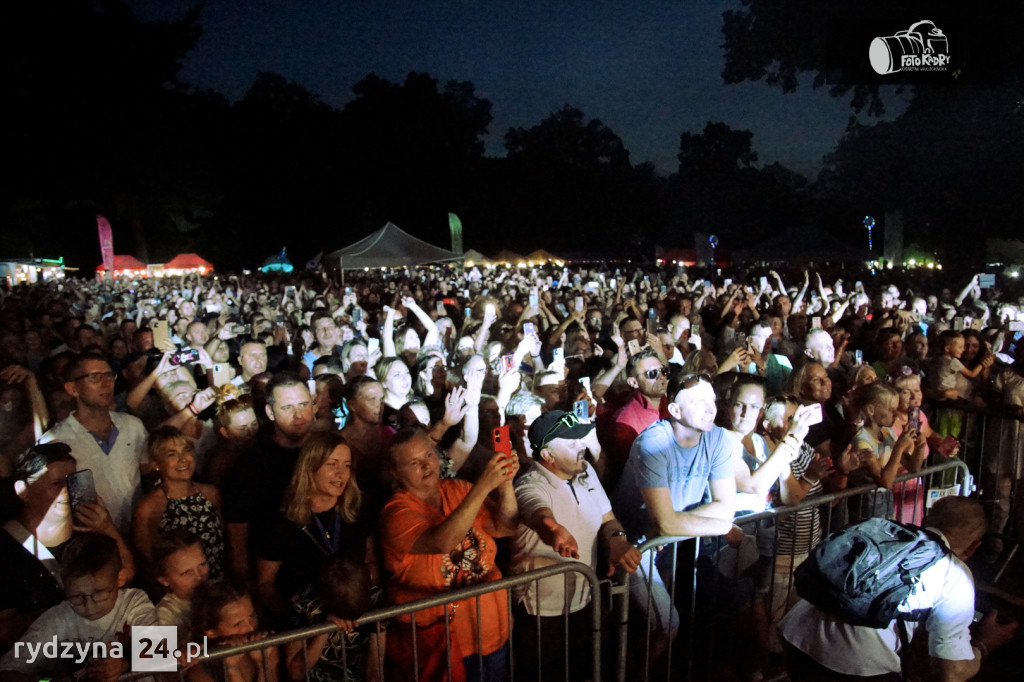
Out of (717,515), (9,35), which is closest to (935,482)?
(717,515)

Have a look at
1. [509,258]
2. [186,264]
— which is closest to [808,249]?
[509,258]

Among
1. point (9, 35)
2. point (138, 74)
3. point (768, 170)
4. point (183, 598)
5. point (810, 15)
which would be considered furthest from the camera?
point (768, 170)

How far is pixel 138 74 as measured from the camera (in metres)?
35.4

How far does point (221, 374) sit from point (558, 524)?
13.0 feet

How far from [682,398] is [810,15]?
2304cm

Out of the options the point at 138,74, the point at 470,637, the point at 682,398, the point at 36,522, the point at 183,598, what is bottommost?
the point at 470,637

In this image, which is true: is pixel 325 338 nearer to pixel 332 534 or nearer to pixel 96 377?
pixel 96 377

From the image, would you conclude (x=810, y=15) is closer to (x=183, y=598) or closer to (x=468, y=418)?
(x=468, y=418)

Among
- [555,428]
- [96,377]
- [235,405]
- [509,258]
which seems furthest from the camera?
[509,258]

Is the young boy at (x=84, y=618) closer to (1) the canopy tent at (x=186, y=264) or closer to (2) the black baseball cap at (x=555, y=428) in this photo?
(2) the black baseball cap at (x=555, y=428)

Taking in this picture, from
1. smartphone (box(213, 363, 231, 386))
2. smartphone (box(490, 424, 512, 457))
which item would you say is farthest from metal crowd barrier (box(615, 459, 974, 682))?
smartphone (box(213, 363, 231, 386))

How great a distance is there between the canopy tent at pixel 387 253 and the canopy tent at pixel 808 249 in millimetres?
14336

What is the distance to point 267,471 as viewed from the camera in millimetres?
3545

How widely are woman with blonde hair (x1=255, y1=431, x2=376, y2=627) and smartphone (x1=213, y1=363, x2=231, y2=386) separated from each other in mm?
3062
